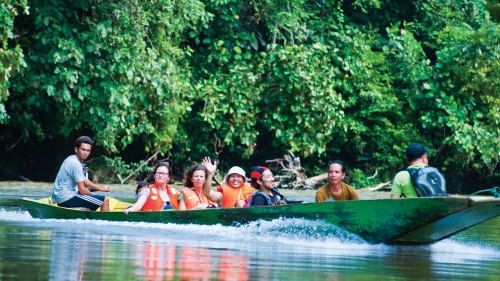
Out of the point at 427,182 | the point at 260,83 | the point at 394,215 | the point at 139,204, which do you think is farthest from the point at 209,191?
the point at 260,83

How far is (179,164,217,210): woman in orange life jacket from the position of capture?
9.77 m

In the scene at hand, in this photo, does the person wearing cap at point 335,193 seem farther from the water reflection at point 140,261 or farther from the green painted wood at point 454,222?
the water reflection at point 140,261

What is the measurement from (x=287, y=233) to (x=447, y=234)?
168 cm

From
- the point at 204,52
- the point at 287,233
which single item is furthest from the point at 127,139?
the point at 287,233

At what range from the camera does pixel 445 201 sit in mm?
7551

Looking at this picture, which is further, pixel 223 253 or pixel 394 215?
pixel 394 215

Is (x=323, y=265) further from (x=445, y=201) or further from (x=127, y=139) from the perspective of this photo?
(x=127, y=139)

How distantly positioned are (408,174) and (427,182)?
10.8 inches

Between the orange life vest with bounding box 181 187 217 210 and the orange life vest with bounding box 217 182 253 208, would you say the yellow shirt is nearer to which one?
the orange life vest with bounding box 217 182 253 208

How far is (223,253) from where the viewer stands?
662cm

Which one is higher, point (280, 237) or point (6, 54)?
point (6, 54)

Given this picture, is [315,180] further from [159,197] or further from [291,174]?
[159,197]

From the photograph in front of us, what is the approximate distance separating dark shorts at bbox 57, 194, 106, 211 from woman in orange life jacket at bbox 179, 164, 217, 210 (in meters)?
1.47

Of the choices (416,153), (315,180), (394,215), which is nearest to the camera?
(394,215)
